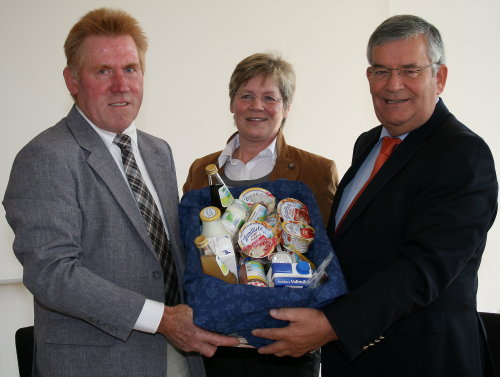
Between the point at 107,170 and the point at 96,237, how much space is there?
19 centimetres

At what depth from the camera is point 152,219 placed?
147 cm

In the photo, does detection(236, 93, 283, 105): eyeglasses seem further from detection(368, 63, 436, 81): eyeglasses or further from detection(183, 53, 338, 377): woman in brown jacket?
detection(368, 63, 436, 81): eyeglasses

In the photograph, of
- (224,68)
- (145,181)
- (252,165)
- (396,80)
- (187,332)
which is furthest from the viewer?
(224,68)

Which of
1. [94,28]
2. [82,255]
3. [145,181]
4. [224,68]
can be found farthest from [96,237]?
[224,68]

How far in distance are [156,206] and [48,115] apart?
164cm

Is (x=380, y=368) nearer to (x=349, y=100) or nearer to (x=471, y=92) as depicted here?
(x=349, y=100)

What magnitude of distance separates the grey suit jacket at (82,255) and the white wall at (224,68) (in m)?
1.53

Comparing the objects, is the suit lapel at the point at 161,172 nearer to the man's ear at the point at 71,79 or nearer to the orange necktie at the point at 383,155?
the man's ear at the point at 71,79

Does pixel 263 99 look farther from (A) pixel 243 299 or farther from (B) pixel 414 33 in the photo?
(A) pixel 243 299

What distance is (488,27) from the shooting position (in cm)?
331

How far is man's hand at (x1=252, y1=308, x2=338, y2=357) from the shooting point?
49.6 inches

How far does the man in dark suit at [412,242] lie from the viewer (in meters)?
1.27

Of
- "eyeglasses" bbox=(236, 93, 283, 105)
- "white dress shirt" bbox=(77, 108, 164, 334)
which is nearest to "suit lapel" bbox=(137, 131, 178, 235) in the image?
"white dress shirt" bbox=(77, 108, 164, 334)

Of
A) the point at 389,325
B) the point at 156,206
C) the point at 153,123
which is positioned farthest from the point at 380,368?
the point at 153,123
